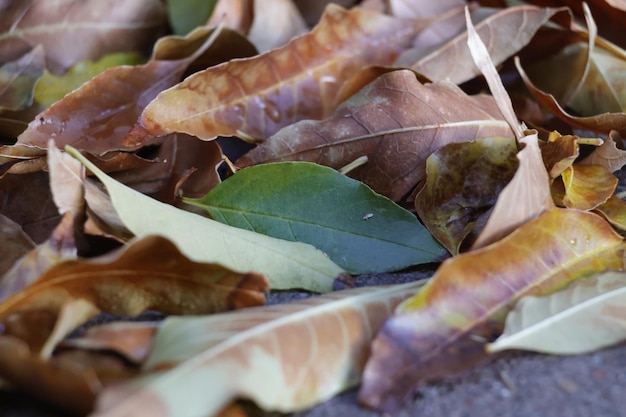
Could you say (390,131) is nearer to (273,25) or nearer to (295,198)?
(295,198)

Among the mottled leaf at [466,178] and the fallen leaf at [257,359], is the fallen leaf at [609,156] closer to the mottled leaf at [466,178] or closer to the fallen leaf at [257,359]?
the mottled leaf at [466,178]

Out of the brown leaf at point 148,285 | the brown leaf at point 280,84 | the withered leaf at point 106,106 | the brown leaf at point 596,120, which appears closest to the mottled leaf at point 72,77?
the withered leaf at point 106,106

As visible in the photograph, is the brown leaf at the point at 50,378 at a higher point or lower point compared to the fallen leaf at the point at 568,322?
higher

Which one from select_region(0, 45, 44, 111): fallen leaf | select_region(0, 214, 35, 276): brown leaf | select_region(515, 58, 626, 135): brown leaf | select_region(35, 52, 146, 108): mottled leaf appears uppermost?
select_region(0, 45, 44, 111): fallen leaf

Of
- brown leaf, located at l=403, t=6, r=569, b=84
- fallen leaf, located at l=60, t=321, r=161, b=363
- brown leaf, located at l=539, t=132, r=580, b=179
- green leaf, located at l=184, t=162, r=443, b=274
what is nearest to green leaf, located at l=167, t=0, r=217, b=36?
brown leaf, located at l=403, t=6, r=569, b=84

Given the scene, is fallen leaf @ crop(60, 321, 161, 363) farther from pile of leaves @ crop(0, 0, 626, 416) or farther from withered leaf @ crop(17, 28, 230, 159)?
withered leaf @ crop(17, 28, 230, 159)

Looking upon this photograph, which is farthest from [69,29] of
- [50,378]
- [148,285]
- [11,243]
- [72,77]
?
[50,378]

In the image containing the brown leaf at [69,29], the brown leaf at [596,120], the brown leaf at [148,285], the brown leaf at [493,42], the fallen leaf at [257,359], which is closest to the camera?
the fallen leaf at [257,359]
